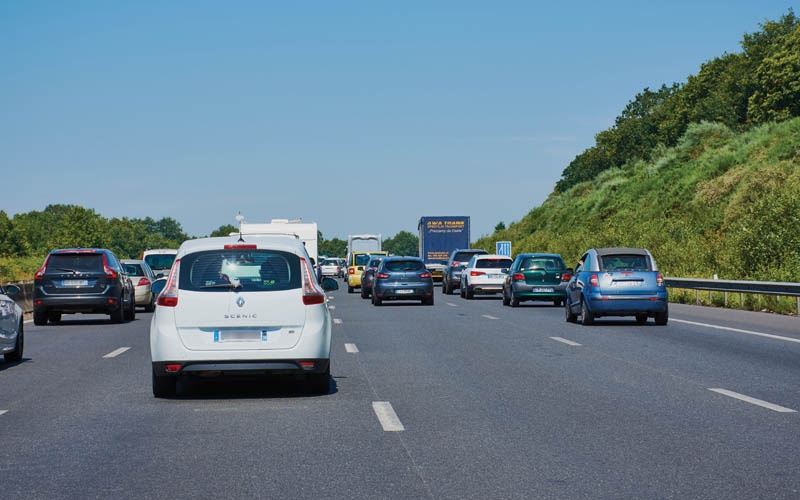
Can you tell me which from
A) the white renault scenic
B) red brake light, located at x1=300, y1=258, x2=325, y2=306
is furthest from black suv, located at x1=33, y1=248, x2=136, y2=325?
red brake light, located at x1=300, y1=258, x2=325, y2=306

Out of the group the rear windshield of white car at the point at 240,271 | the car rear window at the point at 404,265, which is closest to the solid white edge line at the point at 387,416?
the rear windshield of white car at the point at 240,271

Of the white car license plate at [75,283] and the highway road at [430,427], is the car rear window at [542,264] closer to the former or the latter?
the white car license plate at [75,283]

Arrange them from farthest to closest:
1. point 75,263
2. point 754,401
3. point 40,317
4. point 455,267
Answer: point 455,267
point 40,317
point 75,263
point 754,401

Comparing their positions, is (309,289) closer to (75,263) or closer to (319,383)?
(319,383)

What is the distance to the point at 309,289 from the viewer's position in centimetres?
1127

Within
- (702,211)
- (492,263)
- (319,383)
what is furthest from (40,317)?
(702,211)

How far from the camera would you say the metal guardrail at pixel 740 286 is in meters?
25.2

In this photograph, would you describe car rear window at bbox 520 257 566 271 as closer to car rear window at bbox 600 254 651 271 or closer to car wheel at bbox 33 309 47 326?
car rear window at bbox 600 254 651 271

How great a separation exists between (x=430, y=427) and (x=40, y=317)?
18846 mm

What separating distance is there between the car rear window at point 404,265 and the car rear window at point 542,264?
379 cm

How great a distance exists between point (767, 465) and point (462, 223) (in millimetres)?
52978

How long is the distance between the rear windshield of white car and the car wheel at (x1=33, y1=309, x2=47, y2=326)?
1590 cm

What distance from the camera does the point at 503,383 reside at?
12492 millimetres

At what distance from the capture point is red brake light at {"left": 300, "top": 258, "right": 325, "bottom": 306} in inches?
441
